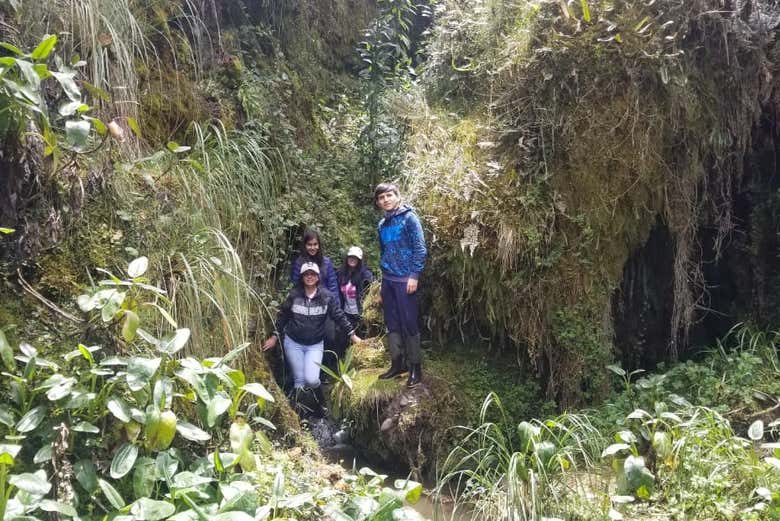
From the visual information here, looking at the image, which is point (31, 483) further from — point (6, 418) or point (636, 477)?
point (636, 477)

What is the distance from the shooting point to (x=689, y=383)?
4102 mm

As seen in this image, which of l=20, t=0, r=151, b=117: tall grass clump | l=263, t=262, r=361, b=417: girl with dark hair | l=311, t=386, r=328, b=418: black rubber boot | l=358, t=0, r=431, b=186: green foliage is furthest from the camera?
l=358, t=0, r=431, b=186: green foliage

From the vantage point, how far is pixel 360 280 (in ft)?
17.5

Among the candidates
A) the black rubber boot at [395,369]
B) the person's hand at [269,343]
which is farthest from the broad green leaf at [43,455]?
the black rubber boot at [395,369]

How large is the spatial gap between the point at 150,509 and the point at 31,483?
0.44 m

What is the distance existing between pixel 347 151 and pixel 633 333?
3.61 meters

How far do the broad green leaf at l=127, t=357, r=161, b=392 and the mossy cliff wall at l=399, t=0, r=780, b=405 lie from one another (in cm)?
249

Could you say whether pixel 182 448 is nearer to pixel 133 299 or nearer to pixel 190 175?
pixel 133 299

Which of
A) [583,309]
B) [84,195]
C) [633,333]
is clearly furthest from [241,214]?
[633,333]

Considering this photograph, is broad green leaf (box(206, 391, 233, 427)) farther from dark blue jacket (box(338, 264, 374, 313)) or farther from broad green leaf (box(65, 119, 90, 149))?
dark blue jacket (box(338, 264, 374, 313))

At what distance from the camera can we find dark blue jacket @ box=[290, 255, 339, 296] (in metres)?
4.95

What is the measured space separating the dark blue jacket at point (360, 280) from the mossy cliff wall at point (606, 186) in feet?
2.39

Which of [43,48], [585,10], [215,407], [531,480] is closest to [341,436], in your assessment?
[531,480]

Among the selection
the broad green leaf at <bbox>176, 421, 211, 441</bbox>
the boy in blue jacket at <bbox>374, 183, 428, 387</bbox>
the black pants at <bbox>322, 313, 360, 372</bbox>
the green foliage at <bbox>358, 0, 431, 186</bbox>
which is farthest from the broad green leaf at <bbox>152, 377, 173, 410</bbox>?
the green foliage at <bbox>358, 0, 431, 186</bbox>
